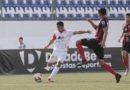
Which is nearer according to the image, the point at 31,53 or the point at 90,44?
the point at 90,44

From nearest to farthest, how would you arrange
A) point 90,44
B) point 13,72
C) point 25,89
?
1. point 25,89
2. point 90,44
3. point 13,72

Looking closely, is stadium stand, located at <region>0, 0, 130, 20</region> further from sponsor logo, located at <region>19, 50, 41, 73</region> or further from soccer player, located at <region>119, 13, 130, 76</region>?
soccer player, located at <region>119, 13, 130, 76</region>

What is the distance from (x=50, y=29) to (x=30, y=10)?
4.90ft

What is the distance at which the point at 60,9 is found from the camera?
1105 inches

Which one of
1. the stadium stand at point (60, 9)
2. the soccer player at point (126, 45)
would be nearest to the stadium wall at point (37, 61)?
the soccer player at point (126, 45)

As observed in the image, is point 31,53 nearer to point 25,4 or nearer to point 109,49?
point 109,49

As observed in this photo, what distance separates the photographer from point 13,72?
21453mm

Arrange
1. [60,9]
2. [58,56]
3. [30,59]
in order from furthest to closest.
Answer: [60,9]
[30,59]
[58,56]

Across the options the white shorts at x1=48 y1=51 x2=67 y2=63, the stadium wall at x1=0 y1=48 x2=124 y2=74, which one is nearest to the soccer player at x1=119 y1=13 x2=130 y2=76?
the white shorts at x1=48 y1=51 x2=67 y2=63

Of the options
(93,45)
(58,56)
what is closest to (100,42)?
(93,45)

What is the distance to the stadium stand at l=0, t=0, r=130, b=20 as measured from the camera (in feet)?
89.7

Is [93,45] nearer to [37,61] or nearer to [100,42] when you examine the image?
[100,42]

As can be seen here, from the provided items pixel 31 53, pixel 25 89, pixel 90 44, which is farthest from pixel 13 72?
pixel 25 89

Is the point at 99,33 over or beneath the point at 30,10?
over
